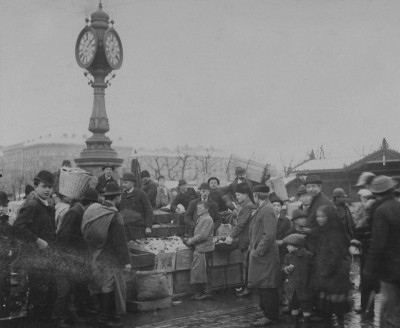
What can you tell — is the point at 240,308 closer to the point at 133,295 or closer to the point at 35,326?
the point at 133,295

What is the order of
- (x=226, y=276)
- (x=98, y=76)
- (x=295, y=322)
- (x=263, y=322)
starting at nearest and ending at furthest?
(x=263, y=322), (x=295, y=322), (x=226, y=276), (x=98, y=76)

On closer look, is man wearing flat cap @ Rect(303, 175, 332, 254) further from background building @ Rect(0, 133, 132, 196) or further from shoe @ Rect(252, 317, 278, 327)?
background building @ Rect(0, 133, 132, 196)

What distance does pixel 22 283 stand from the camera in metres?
7.89

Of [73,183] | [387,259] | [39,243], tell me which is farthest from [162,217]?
[387,259]

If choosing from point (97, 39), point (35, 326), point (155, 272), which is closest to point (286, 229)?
point (155, 272)

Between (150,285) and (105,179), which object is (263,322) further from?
(105,179)

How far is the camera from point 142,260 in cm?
857

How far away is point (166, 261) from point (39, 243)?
110 inches

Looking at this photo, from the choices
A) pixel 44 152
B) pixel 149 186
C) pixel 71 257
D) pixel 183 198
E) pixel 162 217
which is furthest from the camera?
pixel 44 152

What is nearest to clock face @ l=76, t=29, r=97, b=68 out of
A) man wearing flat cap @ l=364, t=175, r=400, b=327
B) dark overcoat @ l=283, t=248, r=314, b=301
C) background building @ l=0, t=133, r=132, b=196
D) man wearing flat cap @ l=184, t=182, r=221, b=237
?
man wearing flat cap @ l=184, t=182, r=221, b=237

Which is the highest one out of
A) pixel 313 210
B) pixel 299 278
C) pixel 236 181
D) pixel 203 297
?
pixel 236 181

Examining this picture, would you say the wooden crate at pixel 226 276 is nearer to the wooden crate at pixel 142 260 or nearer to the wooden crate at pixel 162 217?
the wooden crate at pixel 142 260

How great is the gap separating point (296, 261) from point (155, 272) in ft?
7.46

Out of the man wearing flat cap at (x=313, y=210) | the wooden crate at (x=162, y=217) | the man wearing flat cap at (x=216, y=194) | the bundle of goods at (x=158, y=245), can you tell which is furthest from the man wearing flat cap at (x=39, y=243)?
the man wearing flat cap at (x=216, y=194)
